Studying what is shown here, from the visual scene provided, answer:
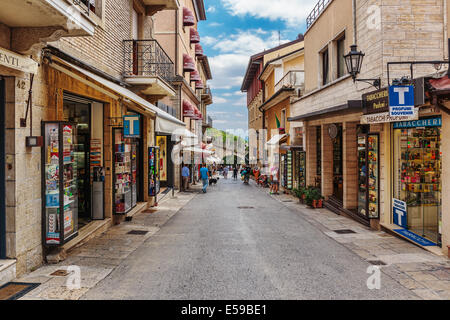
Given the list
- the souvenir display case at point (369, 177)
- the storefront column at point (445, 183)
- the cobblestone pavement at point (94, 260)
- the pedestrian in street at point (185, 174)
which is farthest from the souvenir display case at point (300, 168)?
the storefront column at point (445, 183)

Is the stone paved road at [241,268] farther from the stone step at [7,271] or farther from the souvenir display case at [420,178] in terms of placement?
the souvenir display case at [420,178]

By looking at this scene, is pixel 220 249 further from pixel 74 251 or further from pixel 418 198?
pixel 418 198

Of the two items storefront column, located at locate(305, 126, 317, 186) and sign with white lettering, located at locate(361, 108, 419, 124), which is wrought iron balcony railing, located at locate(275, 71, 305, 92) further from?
sign with white lettering, located at locate(361, 108, 419, 124)

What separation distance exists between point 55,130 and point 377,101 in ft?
24.7

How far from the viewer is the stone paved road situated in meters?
5.09

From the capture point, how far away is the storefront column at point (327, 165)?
15.0 meters

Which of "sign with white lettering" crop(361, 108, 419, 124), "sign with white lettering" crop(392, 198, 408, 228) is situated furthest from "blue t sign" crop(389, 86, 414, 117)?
"sign with white lettering" crop(392, 198, 408, 228)

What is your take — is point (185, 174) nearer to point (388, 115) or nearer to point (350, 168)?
point (350, 168)

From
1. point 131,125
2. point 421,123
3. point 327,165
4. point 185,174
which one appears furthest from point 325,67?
point 185,174

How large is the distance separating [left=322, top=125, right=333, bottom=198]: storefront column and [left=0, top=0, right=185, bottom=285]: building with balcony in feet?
26.3

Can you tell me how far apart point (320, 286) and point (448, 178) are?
397 cm

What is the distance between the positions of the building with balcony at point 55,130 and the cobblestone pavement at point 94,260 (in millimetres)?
281

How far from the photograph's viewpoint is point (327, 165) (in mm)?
15008
